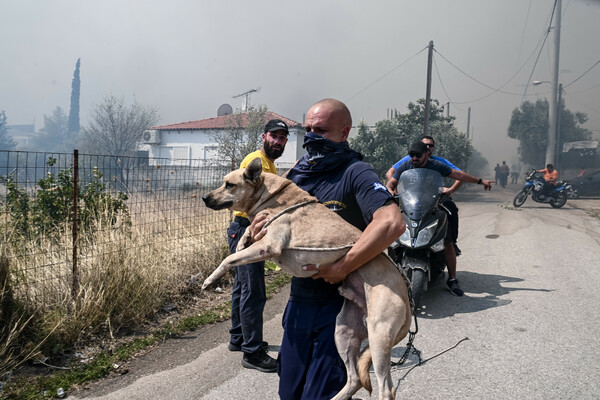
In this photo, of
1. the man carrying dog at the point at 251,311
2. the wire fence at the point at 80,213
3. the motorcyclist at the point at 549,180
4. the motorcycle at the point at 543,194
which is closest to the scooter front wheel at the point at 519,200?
the motorcycle at the point at 543,194

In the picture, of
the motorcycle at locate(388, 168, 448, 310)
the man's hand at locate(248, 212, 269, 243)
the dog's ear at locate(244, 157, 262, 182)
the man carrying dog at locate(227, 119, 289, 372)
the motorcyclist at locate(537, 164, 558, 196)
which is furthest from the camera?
the motorcyclist at locate(537, 164, 558, 196)

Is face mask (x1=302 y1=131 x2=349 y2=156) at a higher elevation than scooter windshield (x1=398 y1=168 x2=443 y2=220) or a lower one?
higher

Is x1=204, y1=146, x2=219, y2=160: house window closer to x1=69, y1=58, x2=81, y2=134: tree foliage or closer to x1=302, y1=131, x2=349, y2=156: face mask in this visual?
x1=302, y1=131, x2=349, y2=156: face mask

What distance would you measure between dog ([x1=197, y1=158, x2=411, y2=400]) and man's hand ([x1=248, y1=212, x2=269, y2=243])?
0.09 ft

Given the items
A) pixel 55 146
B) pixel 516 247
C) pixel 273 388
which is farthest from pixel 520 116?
pixel 55 146

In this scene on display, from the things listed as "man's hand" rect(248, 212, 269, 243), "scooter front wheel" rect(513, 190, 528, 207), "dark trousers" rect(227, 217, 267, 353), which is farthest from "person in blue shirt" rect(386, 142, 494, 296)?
"scooter front wheel" rect(513, 190, 528, 207)

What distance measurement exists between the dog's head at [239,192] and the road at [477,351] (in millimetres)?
1770

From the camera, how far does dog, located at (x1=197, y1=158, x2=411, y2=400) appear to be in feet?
6.49

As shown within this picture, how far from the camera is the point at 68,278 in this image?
175 inches

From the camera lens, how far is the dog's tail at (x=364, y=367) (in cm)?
206

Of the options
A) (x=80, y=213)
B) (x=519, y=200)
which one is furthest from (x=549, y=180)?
(x=80, y=213)

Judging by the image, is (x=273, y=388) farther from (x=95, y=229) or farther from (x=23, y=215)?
(x=23, y=215)

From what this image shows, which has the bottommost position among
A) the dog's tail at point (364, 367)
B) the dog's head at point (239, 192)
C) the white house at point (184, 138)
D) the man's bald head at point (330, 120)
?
the dog's tail at point (364, 367)

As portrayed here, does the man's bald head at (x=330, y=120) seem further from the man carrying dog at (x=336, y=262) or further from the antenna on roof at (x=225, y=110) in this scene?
the antenna on roof at (x=225, y=110)
